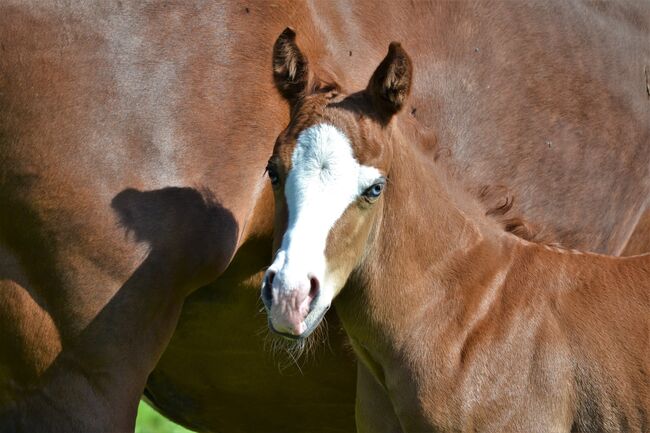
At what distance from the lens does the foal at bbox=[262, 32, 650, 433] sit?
3.92 m

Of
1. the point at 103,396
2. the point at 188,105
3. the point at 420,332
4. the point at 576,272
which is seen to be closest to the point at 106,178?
the point at 188,105

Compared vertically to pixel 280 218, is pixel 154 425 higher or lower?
lower

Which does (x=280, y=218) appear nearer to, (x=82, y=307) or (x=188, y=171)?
(x=188, y=171)

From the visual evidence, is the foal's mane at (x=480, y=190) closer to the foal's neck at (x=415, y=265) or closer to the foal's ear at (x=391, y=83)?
the foal's neck at (x=415, y=265)

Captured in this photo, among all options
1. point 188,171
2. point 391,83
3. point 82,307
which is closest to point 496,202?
point 391,83

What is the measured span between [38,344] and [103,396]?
29cm

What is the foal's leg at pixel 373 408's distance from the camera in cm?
431

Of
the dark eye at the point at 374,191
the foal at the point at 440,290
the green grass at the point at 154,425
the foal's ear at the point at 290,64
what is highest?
the foal's ear at the point at 290,64

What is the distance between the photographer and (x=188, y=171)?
4.25 metres

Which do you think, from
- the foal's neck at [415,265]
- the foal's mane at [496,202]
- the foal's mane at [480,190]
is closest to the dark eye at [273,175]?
the foal's neck at [415,265]

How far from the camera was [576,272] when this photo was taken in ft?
14.4

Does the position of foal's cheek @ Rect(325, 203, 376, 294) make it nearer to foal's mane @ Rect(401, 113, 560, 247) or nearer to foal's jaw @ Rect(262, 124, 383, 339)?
foal's jaw @ Rect(262, 124, 383, 339)

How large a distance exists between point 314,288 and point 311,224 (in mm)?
206

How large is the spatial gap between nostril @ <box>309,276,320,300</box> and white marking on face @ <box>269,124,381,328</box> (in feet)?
0.05
